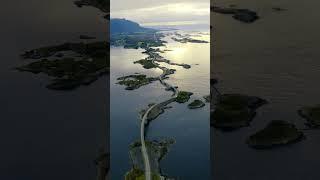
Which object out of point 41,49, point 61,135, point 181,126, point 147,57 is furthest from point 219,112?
point 41,49

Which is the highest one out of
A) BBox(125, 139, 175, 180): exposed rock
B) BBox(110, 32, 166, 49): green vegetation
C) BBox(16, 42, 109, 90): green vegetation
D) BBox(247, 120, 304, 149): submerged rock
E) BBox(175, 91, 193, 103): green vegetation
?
BBox(110, 32, 166, 49): green vegetation

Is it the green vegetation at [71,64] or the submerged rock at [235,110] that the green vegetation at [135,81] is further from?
the submerged rock at [235,110]

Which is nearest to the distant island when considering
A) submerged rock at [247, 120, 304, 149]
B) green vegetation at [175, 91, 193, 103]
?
green vegetation at [175, 91, 193, 103]

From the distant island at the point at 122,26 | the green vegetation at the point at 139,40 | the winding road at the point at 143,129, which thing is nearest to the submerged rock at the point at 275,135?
the winding road at the point at 143,129

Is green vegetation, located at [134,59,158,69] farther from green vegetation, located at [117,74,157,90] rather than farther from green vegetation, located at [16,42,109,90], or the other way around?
green vegetation, located at [16,42,109,90]

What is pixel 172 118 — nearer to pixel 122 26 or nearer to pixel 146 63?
pixel 146 63

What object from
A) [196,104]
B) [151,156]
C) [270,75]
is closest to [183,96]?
[196,104]
